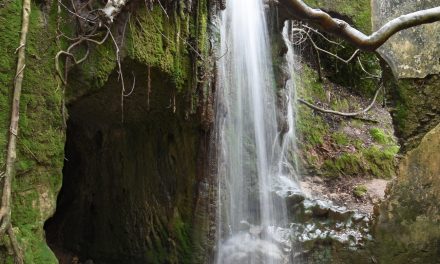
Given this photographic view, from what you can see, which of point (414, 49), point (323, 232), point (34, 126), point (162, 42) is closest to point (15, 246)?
point (34, 126)

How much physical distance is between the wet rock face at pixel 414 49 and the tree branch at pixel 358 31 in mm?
793

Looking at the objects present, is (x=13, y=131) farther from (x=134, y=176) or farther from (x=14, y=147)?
(x=134, y=176)

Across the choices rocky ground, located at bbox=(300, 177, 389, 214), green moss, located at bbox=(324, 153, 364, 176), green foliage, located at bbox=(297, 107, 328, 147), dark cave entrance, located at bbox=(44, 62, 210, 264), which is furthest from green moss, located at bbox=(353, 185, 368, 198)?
dark cave entrance, located at bbox=(44, 62, 210, 264)

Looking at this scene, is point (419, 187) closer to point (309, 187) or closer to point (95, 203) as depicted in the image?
point (309, 187)

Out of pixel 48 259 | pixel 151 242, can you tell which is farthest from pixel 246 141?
pixel 48 259

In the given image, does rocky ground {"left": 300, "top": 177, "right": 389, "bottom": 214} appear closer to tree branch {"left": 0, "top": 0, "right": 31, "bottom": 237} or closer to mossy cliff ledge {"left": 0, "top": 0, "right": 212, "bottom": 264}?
mossy cliff ledge {"left": 0, "top": 0, "right": 212, "bottom": 264}

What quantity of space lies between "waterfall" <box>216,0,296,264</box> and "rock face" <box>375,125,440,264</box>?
1.42 m

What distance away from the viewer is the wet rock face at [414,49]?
17.9 feet

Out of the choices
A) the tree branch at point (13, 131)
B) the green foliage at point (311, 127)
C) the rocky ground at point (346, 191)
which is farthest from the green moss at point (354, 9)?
the tree branch at point (13, 131)

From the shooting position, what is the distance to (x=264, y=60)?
733 cm

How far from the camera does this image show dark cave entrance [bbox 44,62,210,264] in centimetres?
573

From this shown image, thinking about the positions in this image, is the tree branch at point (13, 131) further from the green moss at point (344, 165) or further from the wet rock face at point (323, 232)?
the green moss at point (344, 165)

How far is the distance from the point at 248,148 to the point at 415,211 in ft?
8.53

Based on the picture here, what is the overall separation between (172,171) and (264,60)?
7.92 feet
